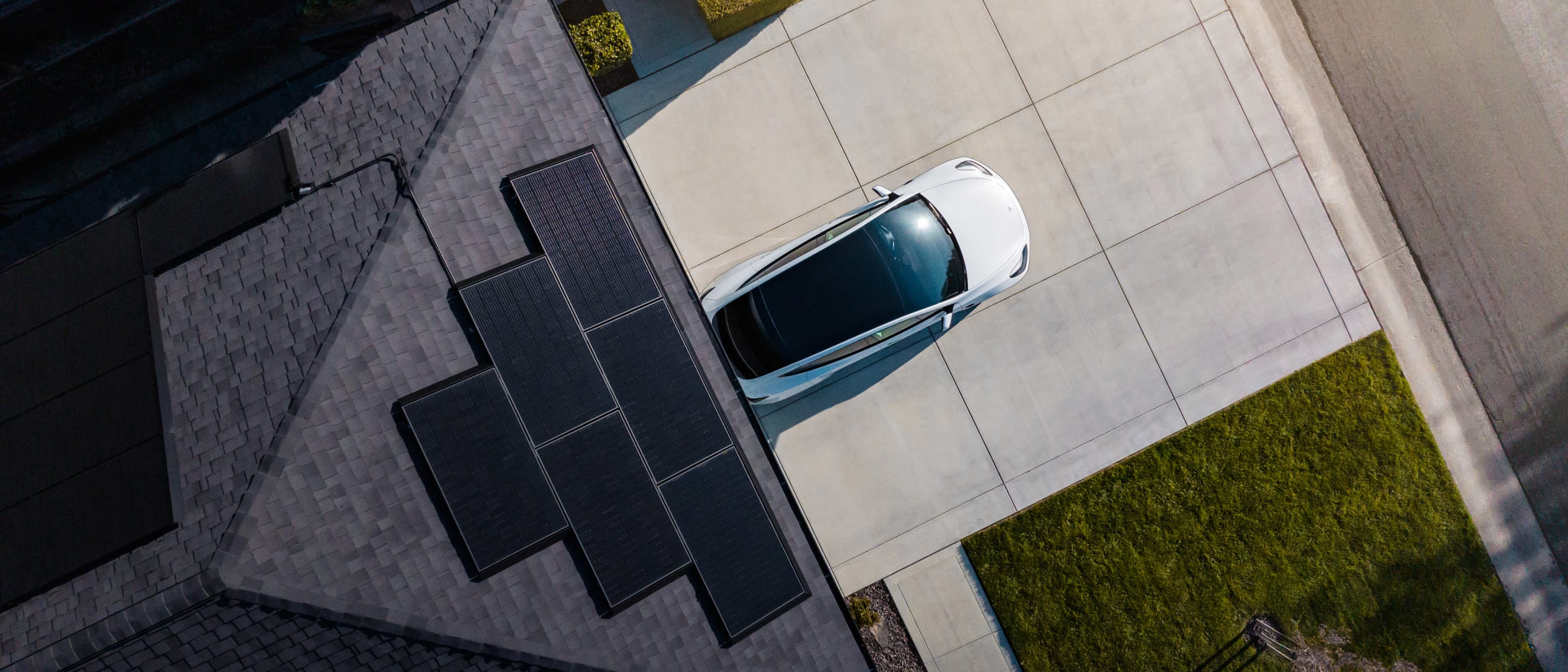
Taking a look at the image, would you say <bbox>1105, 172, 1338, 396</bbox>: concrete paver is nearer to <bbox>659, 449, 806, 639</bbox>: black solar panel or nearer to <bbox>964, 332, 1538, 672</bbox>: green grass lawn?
<bbox>964, 332, 1538, 672</bbox>: green grass lawn

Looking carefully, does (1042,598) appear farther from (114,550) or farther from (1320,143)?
(114,550)

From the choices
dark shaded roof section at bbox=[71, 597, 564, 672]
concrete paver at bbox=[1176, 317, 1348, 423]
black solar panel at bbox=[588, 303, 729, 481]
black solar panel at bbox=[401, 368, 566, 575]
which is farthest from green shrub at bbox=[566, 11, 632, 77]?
concrete paver at bbox=[1176, 317, 1348, 423]

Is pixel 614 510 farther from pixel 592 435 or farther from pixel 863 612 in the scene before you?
pixel 863 612

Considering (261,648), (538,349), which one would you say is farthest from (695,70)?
(261,648)

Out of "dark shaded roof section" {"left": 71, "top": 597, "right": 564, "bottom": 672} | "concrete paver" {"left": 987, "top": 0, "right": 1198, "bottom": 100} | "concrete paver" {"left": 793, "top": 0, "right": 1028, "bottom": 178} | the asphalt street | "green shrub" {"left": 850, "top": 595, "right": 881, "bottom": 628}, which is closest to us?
"dark shaded roof section" {"left": 71, "top": 597, "right": 564, "bottom": 672}

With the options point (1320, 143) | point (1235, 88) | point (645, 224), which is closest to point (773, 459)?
point (645, 224)

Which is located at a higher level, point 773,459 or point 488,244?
point 488,244
